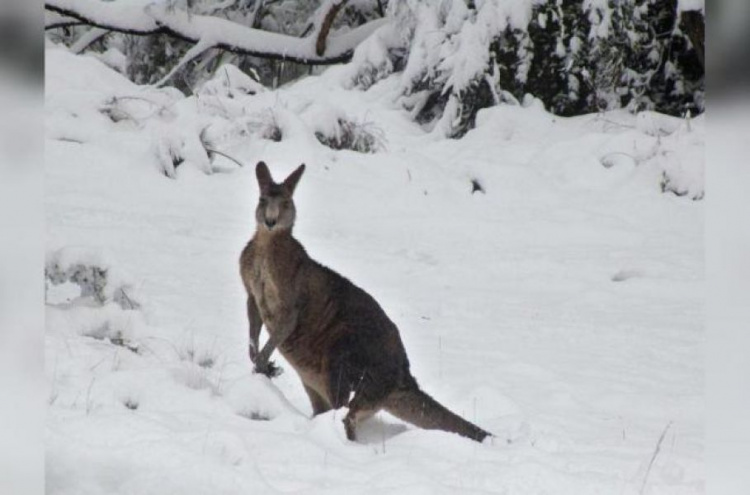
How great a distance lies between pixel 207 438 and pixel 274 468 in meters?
0.15

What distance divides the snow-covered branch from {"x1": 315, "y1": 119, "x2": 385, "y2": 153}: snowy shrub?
48cm

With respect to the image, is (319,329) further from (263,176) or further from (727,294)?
(727,294)

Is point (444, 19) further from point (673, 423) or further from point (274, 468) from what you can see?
point (274, 468)

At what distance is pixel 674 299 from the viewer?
3463 millimetres

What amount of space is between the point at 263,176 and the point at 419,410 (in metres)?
0.72

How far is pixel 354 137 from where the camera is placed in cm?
422

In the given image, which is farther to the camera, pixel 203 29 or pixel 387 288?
pixel 203 29

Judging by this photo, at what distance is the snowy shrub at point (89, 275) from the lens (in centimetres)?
298

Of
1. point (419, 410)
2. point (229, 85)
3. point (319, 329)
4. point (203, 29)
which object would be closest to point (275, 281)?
point (319, 329)

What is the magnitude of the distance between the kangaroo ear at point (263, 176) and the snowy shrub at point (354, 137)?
4.25 feet

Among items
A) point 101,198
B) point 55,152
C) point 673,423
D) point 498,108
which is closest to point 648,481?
point 673,423

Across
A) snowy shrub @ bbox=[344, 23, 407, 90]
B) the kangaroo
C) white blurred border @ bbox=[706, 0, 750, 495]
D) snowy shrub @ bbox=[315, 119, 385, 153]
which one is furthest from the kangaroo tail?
snowy shrub @ bbox=[344, 23, 407, 90]

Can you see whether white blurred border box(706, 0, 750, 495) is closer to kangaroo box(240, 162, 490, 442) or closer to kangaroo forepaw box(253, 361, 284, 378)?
kangaroo box(240, 162, 490, 442)

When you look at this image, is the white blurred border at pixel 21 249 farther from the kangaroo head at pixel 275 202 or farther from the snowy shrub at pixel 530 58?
the snowy shrub at pixel 530 58
